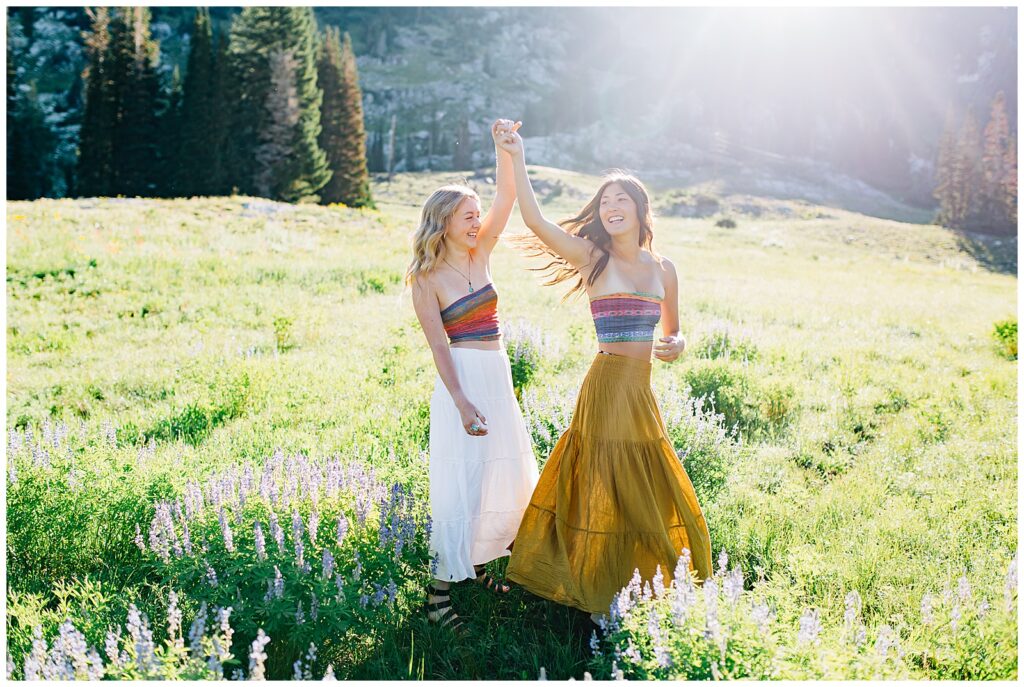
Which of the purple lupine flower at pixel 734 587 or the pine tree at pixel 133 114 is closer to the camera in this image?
the purple lupine flower at pixel 734 587

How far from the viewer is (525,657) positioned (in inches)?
150

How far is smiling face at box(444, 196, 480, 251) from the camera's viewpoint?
414cm

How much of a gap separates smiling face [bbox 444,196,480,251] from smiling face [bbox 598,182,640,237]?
31.9 inches

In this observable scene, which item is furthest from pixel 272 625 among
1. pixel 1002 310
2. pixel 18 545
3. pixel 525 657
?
pixel 1002 310

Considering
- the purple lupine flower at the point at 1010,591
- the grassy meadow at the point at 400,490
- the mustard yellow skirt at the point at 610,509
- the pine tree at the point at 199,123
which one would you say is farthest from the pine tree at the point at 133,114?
the purple lupine flower at the point at 1010,591

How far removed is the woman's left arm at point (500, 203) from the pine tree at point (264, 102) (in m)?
41.2

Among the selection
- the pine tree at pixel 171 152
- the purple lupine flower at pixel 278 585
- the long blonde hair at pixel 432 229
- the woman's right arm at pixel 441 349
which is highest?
the pine tree at pixel 171 152

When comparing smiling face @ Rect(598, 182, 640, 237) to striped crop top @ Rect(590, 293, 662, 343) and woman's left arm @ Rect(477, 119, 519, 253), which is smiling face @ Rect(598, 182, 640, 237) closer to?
striped crop top @ Rect(590, 293, 662, 343)

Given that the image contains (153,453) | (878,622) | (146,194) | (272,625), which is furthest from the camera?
(146,194)

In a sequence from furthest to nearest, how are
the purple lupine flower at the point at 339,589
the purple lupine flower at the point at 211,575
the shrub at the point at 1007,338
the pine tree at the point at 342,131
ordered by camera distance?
the pine tree at the point at 342,131 < the shrub at the point at 1007,338 < the purple lupine flower at the point at 211,575 < the purple lupine flower at the point at 339,589

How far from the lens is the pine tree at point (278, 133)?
139 ft

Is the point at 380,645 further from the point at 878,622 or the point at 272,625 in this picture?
the point at 878,622

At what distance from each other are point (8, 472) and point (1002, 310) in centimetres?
2234

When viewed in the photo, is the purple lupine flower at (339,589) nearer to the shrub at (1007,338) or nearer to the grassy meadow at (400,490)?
the grassy meadow at (400,490)
